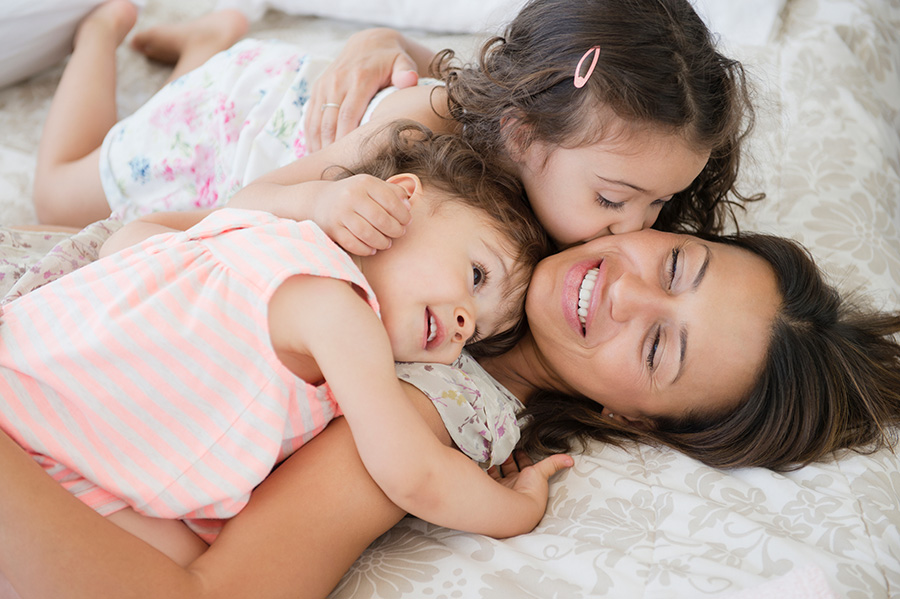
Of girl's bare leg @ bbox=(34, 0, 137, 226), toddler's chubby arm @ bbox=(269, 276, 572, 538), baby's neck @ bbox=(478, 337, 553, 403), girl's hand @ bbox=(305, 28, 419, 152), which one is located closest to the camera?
toddler's chubby arm @ bbox=(269, 276, 572, 538)

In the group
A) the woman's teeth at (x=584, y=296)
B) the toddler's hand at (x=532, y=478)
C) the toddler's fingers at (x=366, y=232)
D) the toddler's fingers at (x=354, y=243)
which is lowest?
the toddler's hand at (x=532, y=478)

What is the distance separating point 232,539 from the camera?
97cm

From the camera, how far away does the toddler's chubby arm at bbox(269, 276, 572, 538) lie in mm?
945

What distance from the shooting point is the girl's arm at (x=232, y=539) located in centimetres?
84

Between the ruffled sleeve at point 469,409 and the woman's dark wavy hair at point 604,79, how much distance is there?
483mm

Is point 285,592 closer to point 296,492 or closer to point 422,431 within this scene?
point 296,492

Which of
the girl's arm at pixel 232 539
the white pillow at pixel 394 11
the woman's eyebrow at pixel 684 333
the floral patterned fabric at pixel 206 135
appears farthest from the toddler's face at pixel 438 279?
the white pillow at pixel 394 11

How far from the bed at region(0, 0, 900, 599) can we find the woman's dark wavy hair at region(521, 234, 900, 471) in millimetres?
43

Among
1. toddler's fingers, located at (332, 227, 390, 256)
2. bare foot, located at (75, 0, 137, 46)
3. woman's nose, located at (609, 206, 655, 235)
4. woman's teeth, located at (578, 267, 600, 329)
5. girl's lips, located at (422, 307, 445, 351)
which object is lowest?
woman's teeth, located at (578, 267, 600, 329)

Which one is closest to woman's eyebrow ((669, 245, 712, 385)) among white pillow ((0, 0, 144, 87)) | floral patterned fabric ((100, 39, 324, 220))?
floral patterned fabric ((100, 39, 324, 220))

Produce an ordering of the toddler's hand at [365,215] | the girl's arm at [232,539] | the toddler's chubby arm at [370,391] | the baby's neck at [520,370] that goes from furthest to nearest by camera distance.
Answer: the baby's neck at [520,370], the toddler's hand at [365,215], the toddler's chubby arm at [370,391], the girl's arm at [232,539]

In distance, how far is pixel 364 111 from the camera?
169 centimetres

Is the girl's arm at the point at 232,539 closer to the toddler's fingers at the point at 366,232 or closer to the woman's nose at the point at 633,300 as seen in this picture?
the toddler's fingers at the point at 366,232

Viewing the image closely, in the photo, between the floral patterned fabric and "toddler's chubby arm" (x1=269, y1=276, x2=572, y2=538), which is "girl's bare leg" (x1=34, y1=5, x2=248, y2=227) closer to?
the floral patterned fabric
